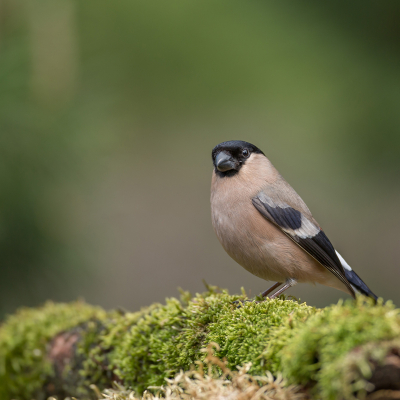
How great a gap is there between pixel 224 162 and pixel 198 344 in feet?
4.82

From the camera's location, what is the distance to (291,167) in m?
7.48

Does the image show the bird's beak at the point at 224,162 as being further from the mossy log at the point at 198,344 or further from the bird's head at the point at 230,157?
the mossy log at the point at 198,344

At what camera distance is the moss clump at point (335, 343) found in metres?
1.27

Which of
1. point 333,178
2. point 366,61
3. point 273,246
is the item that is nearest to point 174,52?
point 366,61

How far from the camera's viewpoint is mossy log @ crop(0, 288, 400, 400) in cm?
128

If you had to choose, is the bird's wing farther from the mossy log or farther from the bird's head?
the mossy log

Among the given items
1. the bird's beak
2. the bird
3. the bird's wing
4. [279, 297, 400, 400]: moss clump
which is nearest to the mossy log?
[279, 297, 400, 400]: moss clump

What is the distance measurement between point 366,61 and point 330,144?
1445 millimetres

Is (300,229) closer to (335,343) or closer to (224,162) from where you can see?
(224,162)

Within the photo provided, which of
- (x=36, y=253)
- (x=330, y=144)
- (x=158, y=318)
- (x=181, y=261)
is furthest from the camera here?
(x=181, y=261)

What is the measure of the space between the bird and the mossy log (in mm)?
425

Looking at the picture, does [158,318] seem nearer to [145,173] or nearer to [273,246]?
[273,246]

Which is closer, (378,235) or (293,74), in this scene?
(293,74)

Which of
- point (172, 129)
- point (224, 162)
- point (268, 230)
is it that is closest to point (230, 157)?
point (224, 162)
